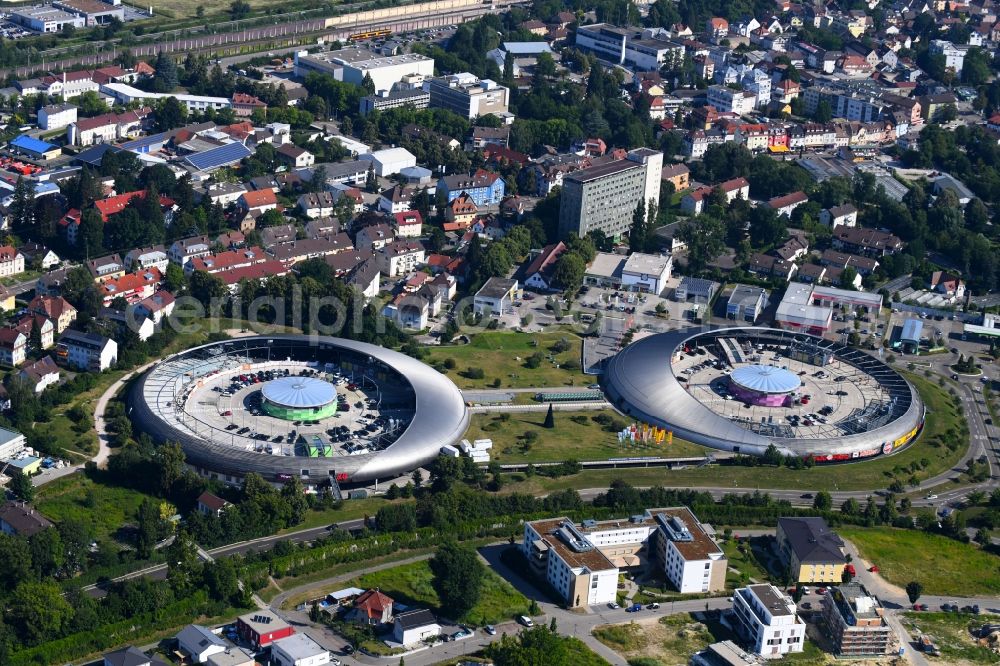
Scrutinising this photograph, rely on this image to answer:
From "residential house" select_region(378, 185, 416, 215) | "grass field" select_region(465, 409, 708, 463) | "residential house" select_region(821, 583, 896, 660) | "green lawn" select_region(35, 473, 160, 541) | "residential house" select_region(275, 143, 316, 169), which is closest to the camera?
"residential house" select_region(821, 583, 896, 660)

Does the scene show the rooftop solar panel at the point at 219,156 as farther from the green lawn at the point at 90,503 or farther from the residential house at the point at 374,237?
the green lawn at the point at 90,503

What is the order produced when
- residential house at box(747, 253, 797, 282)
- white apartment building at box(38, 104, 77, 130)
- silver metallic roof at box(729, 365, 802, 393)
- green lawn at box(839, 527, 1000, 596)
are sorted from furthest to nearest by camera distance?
white apartment building at box(38, 104, 77, 130), residential house at box(747, 253, 797, 282), silver metallic roof at box(729, 365, 802, 393), green lawn at box(839, 527, 1000, 596)

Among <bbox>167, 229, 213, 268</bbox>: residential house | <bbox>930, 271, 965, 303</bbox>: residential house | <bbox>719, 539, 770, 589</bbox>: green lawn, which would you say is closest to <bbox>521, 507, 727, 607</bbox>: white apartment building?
<bbox>719, 539, 770, 589</bbox>: green lawn

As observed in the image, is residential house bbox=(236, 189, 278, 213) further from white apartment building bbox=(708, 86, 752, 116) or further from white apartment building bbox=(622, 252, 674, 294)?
white apartment building bbox=(708, 86, 752, 116)

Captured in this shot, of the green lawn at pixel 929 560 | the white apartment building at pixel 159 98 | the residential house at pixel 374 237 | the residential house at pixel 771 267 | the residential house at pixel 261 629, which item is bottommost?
the green lawn at pixel 929 560

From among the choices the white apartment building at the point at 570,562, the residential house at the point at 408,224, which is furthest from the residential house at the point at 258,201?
the white apartment building at the point at 570,562

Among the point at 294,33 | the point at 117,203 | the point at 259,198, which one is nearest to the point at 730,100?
the point at 294,33

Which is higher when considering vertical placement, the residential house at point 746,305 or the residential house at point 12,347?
the residential house at point 12,347
